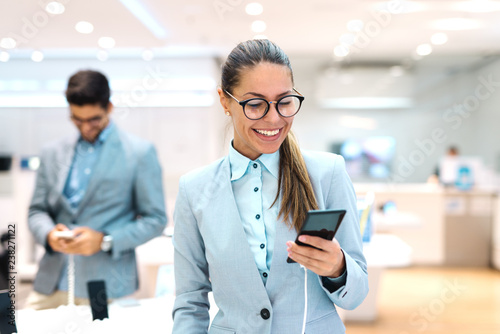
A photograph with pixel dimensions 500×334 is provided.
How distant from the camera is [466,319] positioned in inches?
169

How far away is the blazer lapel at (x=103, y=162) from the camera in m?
1.95

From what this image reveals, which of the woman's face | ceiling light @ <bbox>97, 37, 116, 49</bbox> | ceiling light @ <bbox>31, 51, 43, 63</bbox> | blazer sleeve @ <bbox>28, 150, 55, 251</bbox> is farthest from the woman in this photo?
ceiling light @ <bbox>31, 51, 43, 63</bbox>

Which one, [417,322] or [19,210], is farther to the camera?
[19,210]

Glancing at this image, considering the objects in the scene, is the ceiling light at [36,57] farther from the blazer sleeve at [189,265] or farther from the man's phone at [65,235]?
the blazer sleeve at [189,265]

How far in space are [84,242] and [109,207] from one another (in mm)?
191

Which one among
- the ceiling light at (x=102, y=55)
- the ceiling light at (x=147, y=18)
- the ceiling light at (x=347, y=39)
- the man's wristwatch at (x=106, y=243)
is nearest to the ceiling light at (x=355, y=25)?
the ceiling light at (x=347, y=39)

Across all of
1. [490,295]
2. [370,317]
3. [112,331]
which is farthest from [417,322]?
[112,331]

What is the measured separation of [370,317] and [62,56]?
6.42m

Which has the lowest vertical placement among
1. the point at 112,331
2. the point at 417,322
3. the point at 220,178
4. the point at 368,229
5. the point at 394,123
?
the point at 417,322

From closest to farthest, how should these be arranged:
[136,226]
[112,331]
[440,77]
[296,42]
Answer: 1. [112,331]
2. [136,226]
3. [296,42]
4. [440,77]

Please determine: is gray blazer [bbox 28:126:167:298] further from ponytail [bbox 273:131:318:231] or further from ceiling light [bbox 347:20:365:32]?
ceiling light [bbox 347:20:365:32]

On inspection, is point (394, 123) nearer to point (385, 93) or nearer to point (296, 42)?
point (385, 93)

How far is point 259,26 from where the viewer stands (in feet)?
20.3

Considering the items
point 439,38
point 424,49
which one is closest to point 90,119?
point 439,38
